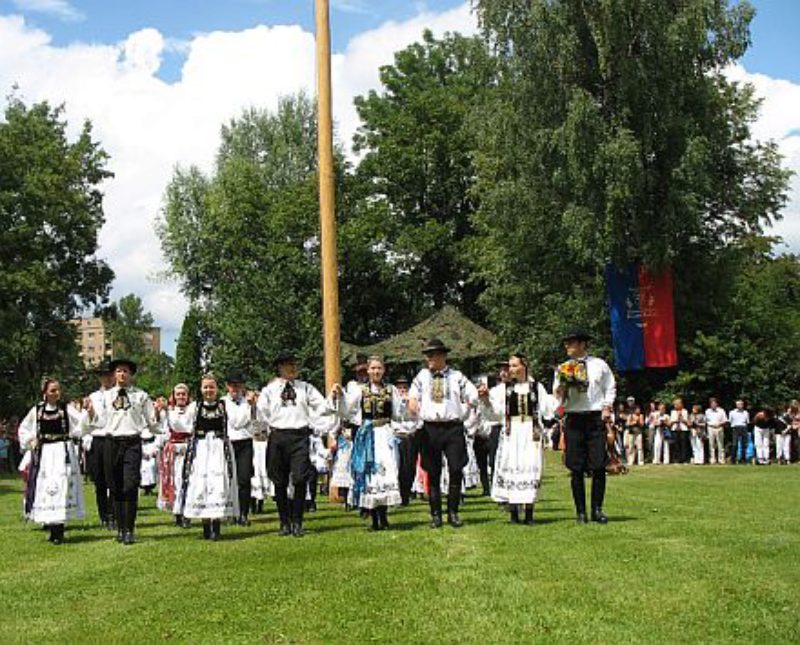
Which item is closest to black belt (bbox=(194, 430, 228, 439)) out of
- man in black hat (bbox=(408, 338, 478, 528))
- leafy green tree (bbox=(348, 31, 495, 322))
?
man in black hat (bbox=(408, 338, 478, 528))

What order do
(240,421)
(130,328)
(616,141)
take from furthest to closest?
(130,328) → (616,141) → (240,421)

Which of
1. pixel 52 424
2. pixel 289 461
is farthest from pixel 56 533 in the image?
pixel 289 461

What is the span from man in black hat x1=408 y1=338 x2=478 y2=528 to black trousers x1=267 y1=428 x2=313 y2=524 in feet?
4.58

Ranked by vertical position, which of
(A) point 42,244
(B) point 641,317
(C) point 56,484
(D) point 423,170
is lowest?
(C) point 56,484

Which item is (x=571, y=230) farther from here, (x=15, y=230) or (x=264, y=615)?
(x=264, y=615)

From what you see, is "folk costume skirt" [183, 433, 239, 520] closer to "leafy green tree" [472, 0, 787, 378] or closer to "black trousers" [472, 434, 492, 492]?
"black trousers" [472, 434, 492, 492]

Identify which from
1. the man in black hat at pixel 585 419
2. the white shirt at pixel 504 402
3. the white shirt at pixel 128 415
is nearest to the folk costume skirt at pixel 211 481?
→ the white shirt at pixel 128 415

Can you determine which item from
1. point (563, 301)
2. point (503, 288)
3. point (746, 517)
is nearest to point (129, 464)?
point (746, 517)

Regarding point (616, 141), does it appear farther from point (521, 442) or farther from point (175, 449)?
point (521, 442)

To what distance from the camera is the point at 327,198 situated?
54.6 feet

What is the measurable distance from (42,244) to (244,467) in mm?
32606

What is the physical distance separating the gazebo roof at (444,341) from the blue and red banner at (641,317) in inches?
233

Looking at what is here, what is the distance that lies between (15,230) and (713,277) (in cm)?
2722

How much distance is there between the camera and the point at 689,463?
102ft
